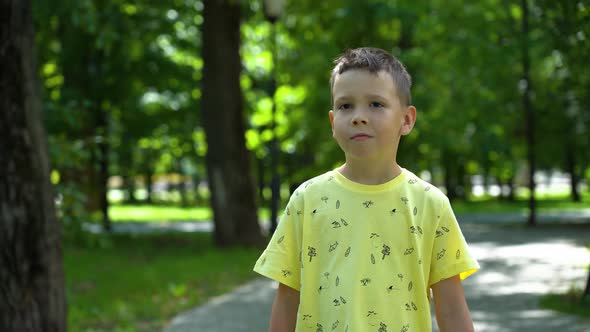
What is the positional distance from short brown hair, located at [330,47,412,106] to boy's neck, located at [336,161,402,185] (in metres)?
0.21

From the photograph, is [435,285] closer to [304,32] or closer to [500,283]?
[500,283]

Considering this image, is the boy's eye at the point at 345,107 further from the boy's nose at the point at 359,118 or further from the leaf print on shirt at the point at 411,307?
the leaf print on shirt at the point at 411,307

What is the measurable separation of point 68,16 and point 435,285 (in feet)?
26.6

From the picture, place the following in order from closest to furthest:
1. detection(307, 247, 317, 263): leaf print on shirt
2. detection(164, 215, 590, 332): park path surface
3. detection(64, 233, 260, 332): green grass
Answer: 1. detection(307, 247, 317, 263): leaf print on shirt
2. detection(164, 215, 590, 332): park path surface
3. detection(64, 233, 260, 332): green grass

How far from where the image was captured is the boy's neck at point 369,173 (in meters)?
2.47

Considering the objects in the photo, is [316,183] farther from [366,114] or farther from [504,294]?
[504,294]

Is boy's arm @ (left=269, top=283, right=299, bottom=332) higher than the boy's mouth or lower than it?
lower

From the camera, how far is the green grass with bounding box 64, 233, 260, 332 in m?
8.84

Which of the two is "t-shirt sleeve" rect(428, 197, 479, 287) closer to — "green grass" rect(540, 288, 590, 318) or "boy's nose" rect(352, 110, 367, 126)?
"boy's nose" rect(352, 110, 367, 126)

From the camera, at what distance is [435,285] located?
98.4 inches

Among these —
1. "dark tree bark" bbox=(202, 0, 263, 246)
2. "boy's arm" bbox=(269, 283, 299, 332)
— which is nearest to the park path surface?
"dark tree bark" bbox=(202, 0, 263, 246)

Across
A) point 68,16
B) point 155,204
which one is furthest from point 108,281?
point 155,204

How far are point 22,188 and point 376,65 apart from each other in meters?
3.55

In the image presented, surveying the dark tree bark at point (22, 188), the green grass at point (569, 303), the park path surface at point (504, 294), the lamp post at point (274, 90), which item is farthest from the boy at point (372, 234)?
the lamp post at point (274, 90)
